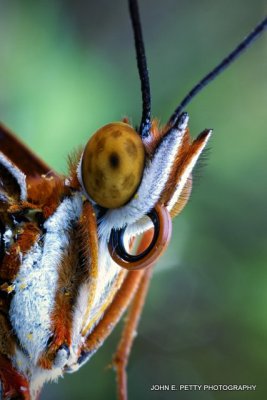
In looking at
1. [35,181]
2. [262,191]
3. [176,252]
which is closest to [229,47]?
[262,191]

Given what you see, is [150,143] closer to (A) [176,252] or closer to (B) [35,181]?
(B) [35,181]

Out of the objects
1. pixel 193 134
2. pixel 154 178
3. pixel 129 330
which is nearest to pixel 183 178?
pixel 154 178

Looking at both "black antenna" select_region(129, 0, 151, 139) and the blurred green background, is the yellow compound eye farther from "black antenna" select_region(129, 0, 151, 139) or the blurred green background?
the blurred green background

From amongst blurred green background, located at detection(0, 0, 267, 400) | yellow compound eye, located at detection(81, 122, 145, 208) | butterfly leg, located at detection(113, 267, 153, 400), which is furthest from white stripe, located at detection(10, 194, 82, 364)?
blurred green background, located at detection(0, 0, 267, 400)

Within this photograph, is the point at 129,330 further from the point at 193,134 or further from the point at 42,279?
the point at 193,134

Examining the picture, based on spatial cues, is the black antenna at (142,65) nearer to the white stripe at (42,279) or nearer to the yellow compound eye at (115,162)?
the yellow compound eye at (115,162)

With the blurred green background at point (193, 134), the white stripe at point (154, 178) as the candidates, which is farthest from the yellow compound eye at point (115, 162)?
the blurred green background at point (193, 134)

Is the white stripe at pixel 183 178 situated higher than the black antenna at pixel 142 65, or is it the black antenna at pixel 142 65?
the black antenna at pixel 142 65
